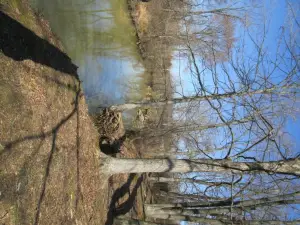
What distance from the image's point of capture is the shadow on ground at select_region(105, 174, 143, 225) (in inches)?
394

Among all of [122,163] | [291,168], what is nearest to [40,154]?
[122,163]

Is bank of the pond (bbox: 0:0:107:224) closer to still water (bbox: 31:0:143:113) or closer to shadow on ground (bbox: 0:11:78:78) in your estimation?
shadow on ground (bbox: 0:11:78:78)

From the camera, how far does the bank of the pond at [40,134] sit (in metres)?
5.59

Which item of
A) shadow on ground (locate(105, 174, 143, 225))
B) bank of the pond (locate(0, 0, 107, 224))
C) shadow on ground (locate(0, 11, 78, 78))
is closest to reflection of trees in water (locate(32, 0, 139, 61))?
shadow on ground (locate(0, 11, 78, 78))

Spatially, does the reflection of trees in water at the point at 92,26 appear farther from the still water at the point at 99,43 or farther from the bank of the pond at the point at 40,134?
the bank of the pond at the point at 40,134

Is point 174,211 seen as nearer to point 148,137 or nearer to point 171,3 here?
point 148,137

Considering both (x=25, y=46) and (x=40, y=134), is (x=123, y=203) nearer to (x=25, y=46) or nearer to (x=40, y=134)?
(x=40, y=134)

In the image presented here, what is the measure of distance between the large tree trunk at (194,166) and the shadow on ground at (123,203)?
5.32 ft

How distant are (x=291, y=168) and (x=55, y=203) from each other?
16.9 ft

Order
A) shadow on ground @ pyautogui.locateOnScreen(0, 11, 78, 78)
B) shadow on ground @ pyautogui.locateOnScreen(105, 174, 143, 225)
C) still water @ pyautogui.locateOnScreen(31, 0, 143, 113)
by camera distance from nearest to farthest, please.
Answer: shadow on ground @ pyautogui.locateOnScreen(0, 11, 78, 78), shadow on ground @ pyautogui.locateOnScreen(105, 174, 143, 225), still water @ pyautogui.locateOnScreen(31, 0, 143, 113)

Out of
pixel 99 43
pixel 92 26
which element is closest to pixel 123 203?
pixel 99 43

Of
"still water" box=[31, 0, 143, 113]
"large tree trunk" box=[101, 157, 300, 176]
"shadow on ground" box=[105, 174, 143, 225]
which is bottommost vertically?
"shadow on ground" box=[105, 174, 143, 225]

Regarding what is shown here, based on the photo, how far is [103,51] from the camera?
14805 millimetres

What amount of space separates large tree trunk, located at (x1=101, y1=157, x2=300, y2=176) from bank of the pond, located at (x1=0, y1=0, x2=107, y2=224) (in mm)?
578
